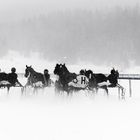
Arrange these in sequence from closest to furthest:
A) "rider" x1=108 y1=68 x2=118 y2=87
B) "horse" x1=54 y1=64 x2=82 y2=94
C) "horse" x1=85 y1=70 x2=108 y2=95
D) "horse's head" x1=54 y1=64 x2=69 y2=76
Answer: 1. "horse" x1=54 y1=64 x2=82 y2=94
2. "horse's head" x1=54 y1=64 x2=69 y2=76
3. "horse" x1=85 y1=70 x2=108 y2=95
4. "rider" x1=108 y1=68 x2=118 y2=87

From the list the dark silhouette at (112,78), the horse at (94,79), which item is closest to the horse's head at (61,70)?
the horse at (94,79)

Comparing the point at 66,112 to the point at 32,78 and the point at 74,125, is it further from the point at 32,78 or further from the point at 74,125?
the point at 32,78

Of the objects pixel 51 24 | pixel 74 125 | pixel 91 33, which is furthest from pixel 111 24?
pixel 74 125

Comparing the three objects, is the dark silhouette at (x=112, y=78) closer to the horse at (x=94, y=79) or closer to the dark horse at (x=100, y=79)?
the dark horse at (x=100, y=79)

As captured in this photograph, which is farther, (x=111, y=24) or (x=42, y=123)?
(x=111, y=24)

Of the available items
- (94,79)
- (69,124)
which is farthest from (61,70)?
(69,124)

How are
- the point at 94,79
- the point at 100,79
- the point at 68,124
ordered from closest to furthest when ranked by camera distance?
1. the point at 68,124
2. the point at 94,79
3. the point at 100,79

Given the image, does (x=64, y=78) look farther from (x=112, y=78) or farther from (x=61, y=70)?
(x=112, y=78)

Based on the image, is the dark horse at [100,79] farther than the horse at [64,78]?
Yes

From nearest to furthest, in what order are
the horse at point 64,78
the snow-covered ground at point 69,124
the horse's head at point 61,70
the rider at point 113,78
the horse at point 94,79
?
the snow-covered ground at point 69,124, the horse at point 64,78, the horse's head at point 61,70, the horse at point 94,79, the rider at point 113,78

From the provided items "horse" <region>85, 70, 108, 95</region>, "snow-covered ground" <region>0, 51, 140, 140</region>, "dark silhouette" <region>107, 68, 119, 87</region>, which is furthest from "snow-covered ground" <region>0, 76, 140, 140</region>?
"dark silhouette" <region>107, 68, 119, 87</region>

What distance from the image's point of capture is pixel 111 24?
466 feet

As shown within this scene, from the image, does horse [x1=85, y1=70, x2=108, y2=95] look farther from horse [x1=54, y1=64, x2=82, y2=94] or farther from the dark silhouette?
horse [x1=54, y1=64, x2=82, y2=94]

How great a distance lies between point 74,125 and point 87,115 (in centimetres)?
236
